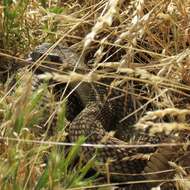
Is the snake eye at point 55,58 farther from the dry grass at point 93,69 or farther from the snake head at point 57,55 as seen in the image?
the dry grass at point 93,69

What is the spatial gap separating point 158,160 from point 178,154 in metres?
0.08

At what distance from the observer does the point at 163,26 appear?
8.16 feet

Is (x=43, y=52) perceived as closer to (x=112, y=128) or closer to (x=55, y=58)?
(x=55, y=58)

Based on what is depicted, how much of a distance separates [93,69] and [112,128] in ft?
3.20

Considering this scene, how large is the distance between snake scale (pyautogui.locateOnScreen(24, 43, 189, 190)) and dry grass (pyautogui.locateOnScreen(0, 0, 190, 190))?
8 cm

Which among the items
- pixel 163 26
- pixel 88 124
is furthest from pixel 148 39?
pixel 88 124

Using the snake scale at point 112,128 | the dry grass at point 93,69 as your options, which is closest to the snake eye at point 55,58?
the snake scale at point 112,128

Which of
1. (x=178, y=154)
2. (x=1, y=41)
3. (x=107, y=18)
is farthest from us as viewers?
(x=1, y=41)

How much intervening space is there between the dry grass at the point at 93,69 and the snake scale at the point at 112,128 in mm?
75

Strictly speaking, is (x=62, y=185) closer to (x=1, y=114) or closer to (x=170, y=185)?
(x=170, y=185)

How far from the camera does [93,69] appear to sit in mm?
1872

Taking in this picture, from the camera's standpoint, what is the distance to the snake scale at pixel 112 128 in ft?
6.88

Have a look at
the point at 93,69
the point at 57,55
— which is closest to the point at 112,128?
the point at 57,55

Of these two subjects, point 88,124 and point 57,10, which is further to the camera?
point 57,10
